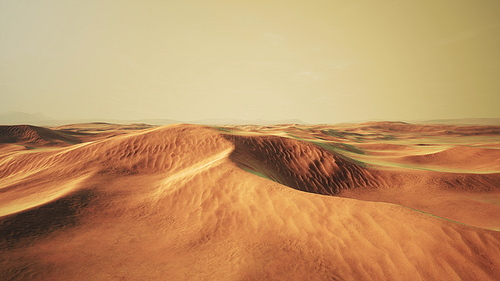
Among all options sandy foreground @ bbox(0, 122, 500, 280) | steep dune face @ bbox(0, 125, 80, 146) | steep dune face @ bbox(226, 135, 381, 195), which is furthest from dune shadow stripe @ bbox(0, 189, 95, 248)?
steep dune face @ bbox(0, 125, 80, 146)

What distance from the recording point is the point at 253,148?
457 inches

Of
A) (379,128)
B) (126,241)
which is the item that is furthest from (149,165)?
(379,128)

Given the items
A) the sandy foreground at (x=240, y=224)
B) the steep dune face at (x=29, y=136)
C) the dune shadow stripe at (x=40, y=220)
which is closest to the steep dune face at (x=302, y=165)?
the sandy foreground at (x=240, y=224)

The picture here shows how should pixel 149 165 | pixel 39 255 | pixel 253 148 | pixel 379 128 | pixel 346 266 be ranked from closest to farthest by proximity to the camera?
pixel 346 266 < pixel 39 255 < pixel 149 165 < pixel 253 148 < pixel 379 128

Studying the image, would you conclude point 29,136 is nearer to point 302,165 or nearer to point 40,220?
point 40,220

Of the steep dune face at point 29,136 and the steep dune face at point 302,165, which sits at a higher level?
the steep dune face at point 29,136

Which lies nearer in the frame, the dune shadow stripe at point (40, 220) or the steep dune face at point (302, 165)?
the dune shadow stripe at point (40, 220)

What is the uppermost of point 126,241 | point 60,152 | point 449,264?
point 60,152

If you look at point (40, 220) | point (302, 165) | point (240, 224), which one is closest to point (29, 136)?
point (40, 220)

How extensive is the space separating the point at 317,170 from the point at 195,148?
658 cm

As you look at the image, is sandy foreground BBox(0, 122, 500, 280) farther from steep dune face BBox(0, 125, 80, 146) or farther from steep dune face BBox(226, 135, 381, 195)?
steep dune face BBox(0, 125, 80, 146)

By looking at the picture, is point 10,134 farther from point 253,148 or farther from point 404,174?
point 404,174

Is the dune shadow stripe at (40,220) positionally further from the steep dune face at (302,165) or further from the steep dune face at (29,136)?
the steep dune face at (29,136)

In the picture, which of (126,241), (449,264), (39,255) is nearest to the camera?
(449,264)
